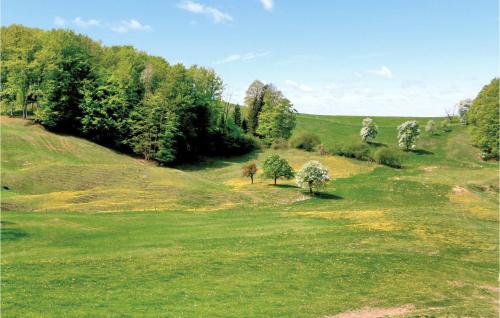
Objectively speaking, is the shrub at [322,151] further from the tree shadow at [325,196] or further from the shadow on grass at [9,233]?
the shadow on grass at [9,233]

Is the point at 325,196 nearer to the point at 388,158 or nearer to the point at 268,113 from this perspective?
the point at 388,158

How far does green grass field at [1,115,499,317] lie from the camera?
26.6 m

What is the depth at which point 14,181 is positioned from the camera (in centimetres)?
6244

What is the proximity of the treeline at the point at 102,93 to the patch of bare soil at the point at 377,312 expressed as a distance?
82.0 m

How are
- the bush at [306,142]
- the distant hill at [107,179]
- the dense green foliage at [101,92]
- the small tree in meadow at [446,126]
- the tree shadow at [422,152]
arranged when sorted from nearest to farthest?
the distant hill at [107,179], the dense green foliage at [101,92], the bush at [306,142], the tree shadow at [422,152], the small tree in meadow at [446,126]

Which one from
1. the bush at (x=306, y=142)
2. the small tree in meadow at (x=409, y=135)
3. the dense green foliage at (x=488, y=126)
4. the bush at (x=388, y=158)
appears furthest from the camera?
the small tree in meadow at (x=409, y=135)

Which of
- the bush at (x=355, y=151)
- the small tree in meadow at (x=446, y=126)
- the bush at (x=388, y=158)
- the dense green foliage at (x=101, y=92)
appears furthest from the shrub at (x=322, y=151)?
the small tree in meadow at (x=446, y=126)

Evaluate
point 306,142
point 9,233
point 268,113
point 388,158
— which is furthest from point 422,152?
point 9,233

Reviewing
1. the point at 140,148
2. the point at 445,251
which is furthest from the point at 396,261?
the point at 140,148

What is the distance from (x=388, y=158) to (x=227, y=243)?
76.7 metres

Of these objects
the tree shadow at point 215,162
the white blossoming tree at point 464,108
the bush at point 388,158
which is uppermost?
the white blossoming tree at point 464,108

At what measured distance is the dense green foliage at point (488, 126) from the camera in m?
120

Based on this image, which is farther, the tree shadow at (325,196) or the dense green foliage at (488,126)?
the dense green foliage at (488,126)

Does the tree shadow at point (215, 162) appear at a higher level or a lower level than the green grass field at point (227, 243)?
higher
